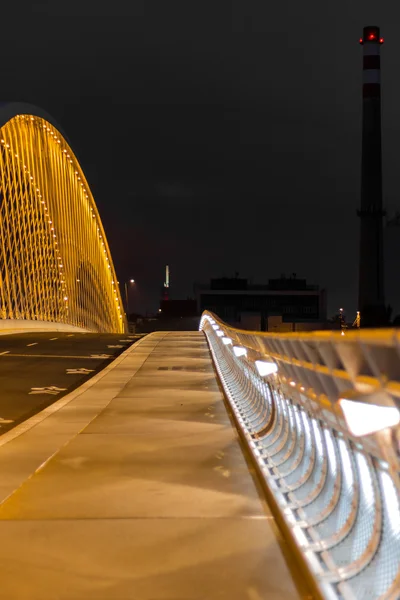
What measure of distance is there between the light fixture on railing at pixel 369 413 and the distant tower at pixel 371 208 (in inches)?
3778

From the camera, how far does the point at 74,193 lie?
8962 centimetres

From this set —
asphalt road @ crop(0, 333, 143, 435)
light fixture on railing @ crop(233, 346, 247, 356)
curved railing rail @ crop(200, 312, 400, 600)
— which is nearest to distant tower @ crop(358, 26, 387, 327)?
asphalt road @ crop(0, 333, 143, 435)

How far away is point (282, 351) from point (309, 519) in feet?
8.08

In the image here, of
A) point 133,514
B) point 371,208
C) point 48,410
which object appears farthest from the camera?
point 371,208

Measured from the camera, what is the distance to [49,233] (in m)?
83.2

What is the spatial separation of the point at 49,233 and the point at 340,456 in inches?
3079

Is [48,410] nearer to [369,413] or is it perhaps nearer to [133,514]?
[133,514]

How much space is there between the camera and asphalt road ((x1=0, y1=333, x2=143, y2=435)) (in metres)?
17.5

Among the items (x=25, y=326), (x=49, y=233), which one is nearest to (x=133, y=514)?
(x=25, y=326)

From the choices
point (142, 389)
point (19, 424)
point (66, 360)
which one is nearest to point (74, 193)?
point (66, 360)

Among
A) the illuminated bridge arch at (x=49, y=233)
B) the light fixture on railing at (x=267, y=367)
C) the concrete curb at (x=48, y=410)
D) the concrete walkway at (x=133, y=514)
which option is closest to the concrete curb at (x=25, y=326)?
the illuminated bridge arch at (x=49, y=233)

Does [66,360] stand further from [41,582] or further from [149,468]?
[41,582]

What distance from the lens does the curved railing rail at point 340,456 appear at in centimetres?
455

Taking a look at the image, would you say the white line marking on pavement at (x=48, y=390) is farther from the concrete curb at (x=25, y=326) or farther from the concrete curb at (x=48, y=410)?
the concrete curb at (x=25, y=326)
